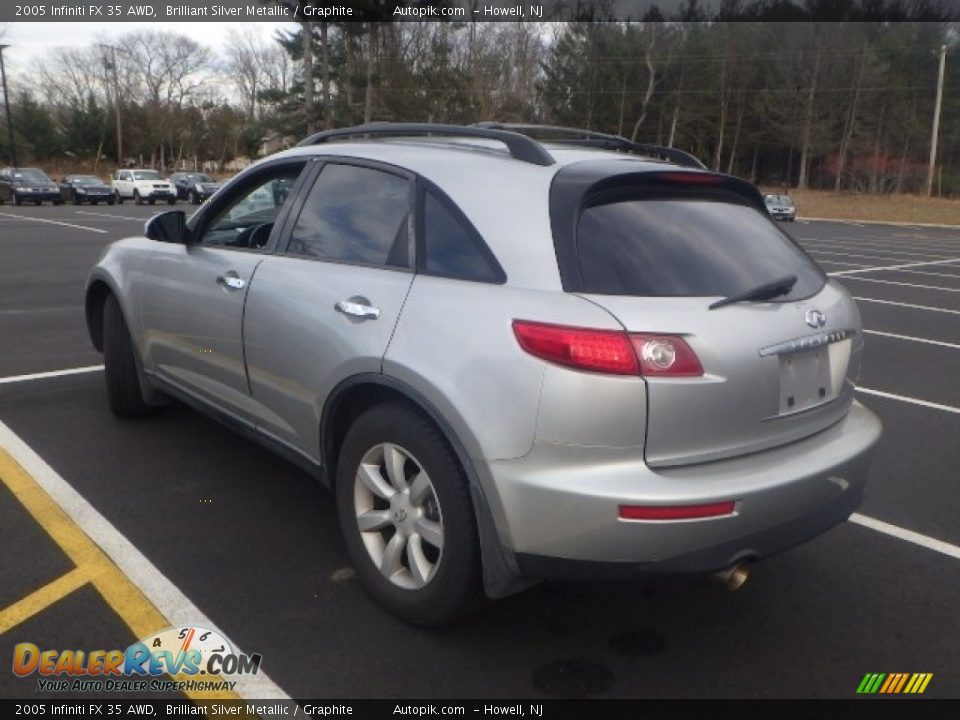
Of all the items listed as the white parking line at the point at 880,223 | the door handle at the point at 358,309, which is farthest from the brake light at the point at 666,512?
the white parking line at the point at 880,223

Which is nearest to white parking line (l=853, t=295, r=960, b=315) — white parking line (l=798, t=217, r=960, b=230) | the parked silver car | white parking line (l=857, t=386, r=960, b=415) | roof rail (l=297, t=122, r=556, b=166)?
white parking line (l=857, t=386, r=960, b=415)

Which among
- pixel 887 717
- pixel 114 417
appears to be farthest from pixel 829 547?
pixel 114 417

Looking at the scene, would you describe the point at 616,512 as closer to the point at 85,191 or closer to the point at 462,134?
the point at 462,134

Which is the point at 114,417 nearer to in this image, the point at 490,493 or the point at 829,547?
the point at 490,493

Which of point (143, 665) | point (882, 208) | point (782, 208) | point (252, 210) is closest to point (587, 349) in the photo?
point (143, 665)

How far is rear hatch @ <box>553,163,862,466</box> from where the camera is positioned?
103 inches

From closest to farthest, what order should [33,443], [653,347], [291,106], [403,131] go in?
[653,347] → [403,131] → [33,443] → [291,106]

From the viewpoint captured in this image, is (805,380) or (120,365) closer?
(805,380)

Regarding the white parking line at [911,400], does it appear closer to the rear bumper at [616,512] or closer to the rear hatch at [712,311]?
the rear hatch at [712,311]

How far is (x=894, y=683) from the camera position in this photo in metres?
2.86

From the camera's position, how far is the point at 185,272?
4.37 m

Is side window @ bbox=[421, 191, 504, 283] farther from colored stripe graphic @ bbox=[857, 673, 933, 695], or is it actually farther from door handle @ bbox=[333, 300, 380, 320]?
colored stripe graphic @ bbox=[857, 673, 933, 695]

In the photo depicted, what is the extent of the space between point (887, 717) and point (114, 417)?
14.9 ft

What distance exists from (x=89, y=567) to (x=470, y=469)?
175 centimetres
